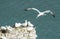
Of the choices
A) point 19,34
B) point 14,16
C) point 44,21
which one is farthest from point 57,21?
point 19,34

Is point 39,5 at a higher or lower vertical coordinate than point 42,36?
higher

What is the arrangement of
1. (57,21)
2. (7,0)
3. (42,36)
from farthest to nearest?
(7,0)
(57,21)
(42,36)

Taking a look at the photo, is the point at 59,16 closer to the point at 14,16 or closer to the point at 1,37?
the point at 14,16

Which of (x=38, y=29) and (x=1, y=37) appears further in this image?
(x=38, y=29)

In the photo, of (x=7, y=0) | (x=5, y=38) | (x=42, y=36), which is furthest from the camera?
(x=7, y=0)

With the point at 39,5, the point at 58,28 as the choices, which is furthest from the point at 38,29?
the point at 39,5

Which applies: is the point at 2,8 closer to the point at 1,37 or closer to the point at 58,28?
the point at 58,28
